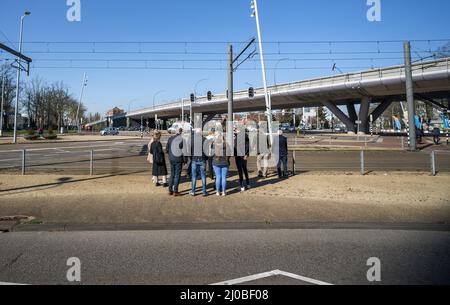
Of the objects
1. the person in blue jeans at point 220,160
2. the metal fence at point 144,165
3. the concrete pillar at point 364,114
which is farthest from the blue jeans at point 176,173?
the concrete pillar at point 364,114

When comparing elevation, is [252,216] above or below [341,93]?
below

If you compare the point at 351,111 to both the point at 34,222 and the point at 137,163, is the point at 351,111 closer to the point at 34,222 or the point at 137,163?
the point at 137,163

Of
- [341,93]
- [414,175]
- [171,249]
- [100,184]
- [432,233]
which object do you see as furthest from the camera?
[341,93]

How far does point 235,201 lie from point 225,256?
3892mm

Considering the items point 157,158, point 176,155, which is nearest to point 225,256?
point 176,155

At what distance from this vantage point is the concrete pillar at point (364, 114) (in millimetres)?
61812

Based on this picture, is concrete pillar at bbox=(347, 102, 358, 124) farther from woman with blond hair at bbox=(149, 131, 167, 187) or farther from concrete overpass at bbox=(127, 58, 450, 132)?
woman with blond hair at bbox=(149, 131, 167, 187)

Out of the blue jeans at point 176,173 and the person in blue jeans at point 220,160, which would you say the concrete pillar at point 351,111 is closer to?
the person in blue jeans at point 220,160

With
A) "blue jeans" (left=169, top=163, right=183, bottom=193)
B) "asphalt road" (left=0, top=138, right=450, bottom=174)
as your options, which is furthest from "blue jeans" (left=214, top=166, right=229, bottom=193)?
"asphalt road" (left=0, top=138, right=450, bottom=174)

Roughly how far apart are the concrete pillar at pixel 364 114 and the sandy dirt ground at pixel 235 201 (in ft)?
176
